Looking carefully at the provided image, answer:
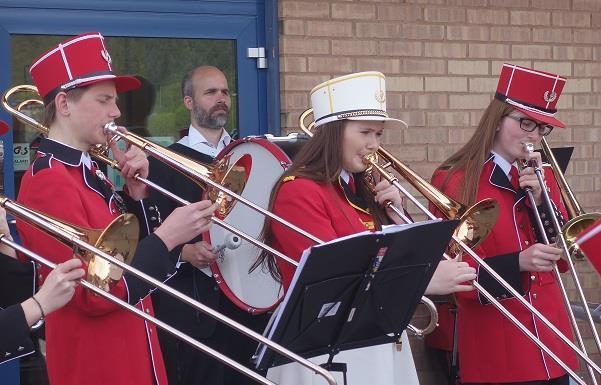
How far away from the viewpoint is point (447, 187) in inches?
182

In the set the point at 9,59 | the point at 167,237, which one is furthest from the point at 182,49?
the point at 167,237

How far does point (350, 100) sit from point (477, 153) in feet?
2.75

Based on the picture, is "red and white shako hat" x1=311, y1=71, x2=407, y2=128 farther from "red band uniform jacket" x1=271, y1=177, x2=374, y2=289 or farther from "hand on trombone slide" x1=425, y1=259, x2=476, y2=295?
"hand on trombone slide" x1=425, y1=259, x2=476, y2=295

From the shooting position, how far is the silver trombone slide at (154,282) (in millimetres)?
3018

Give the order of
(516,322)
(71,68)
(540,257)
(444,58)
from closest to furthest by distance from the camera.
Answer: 1. (71,68)
2. (516,322)
3. (540,257)
4. (444,58)

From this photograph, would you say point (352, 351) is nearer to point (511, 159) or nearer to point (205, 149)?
point (511, 159)

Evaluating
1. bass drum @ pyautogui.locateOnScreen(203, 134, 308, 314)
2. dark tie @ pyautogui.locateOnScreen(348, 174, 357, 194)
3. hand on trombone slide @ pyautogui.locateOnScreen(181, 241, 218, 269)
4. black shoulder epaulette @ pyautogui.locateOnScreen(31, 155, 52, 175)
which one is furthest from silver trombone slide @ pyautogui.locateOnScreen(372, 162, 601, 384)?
black shoulder epaulette @ pyautogui.locateOnScreen(31, 155, 52, 175)

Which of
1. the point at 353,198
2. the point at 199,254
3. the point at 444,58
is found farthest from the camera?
the point at 444,58

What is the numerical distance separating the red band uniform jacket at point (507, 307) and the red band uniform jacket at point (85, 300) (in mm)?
1471

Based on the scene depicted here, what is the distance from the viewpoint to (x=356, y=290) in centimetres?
336

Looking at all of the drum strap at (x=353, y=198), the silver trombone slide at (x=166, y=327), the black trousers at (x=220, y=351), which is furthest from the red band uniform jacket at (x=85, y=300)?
the black trousers at (x=220, y=351)

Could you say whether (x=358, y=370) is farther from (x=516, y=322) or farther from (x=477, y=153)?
(x=477, y=153)

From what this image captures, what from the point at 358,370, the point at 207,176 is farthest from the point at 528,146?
the point at 207,176

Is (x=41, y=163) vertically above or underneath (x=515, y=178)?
above
